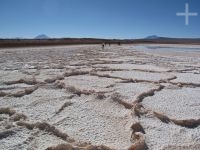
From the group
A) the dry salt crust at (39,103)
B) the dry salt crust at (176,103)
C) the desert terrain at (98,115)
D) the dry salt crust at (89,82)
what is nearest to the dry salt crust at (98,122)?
the desert terrain at (98,115)

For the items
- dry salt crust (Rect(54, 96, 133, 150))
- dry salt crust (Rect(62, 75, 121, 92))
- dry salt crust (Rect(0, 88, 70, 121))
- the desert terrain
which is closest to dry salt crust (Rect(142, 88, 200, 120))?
the desert terrain

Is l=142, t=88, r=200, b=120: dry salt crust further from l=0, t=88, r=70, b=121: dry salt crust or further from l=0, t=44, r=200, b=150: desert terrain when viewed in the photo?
l=0, t=88, r=70, b=121: dry salt crust

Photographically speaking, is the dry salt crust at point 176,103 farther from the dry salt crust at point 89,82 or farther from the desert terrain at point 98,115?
the dry salt crust at point 89,82

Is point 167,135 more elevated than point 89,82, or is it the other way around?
point 89,82

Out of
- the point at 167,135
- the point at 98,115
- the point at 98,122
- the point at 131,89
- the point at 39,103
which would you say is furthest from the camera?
the point at 131,89

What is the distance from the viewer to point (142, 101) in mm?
2529

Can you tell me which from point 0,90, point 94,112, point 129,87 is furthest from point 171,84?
point 0,90

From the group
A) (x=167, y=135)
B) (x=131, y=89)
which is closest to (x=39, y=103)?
(x=131, y=89)

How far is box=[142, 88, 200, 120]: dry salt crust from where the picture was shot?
223cm

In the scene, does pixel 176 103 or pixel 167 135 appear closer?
pixel 167 135

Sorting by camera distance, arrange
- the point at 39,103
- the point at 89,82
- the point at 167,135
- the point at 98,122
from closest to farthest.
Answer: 1. the point at 167,135
2. the point at 98,122
3. the point at 39,103
4. the point at 89,82

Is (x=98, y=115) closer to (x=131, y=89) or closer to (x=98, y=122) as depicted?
(x=98, y=122)

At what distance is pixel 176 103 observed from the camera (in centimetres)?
252

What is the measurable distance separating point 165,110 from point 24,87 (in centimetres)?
158
